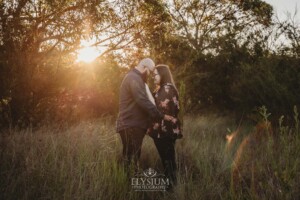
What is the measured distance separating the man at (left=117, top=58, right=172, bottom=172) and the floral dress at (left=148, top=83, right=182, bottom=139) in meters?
0.08

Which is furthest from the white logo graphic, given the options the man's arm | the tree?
the tree

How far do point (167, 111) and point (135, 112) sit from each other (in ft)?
1.38

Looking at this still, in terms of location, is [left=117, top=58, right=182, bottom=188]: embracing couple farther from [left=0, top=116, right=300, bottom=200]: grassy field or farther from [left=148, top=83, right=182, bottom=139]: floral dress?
[left=0, top=116, right=300, bottom=200]: grassy field

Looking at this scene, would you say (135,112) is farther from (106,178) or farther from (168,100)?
(106,178)

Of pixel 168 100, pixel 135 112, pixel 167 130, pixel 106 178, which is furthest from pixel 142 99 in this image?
pixel 106 178

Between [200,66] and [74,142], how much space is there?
8.61m

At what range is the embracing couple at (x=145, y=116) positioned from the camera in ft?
11.4

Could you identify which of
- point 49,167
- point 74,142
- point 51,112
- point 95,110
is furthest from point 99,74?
point 49,167

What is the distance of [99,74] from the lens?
28.1 ft

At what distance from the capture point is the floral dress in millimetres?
3635

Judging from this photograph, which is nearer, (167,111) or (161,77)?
(167,111)

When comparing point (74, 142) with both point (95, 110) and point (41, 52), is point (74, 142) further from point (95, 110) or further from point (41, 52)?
point (95, 110)

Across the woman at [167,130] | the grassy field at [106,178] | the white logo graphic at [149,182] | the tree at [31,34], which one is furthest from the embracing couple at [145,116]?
the tree at [31,34]

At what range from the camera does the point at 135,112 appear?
3.54 meters
